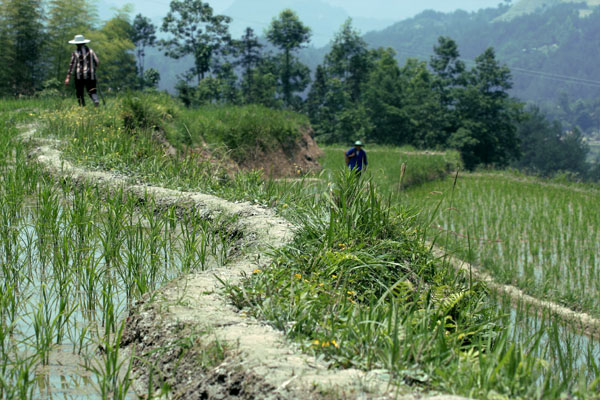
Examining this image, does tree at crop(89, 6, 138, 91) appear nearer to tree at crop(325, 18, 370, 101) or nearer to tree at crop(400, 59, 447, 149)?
tree at crop(325, 18, 370, 101)

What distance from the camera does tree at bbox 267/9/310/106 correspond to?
49.9 m

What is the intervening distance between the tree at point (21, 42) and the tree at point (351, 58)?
30.0m

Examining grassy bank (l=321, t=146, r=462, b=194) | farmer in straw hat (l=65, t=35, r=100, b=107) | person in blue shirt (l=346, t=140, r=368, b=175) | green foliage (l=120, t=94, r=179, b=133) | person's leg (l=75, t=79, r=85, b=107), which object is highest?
farmer in straw hat (l=65, t=35, r=100, b=107)

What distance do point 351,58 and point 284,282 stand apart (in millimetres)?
47804

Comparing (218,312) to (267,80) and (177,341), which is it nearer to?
(177,341)

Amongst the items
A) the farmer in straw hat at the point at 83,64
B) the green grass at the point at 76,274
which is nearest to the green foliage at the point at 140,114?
the farmer in straw hat at the point at 83,64

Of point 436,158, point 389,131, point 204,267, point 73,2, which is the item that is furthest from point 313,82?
point 204,267

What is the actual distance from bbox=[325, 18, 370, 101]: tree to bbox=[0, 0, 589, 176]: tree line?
9cm

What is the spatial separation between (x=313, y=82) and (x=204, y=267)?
4904cm

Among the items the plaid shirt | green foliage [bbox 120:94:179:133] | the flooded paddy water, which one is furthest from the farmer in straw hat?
the flooded paddy water

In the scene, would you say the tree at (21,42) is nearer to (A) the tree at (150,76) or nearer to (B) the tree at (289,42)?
(A) the tree at (150,76)

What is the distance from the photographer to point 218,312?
3078mm

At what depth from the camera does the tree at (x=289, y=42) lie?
1966 inches

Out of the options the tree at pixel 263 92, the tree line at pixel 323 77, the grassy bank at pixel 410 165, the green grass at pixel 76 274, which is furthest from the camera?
the tree at pixel 263 92
